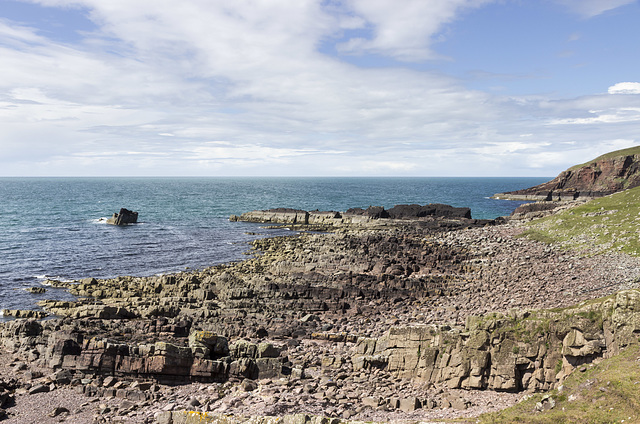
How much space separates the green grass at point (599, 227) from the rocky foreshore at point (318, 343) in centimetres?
425

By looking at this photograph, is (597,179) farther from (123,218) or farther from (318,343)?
(318,343)

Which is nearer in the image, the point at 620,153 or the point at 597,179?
the point at 597,179

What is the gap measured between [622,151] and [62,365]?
173 metres

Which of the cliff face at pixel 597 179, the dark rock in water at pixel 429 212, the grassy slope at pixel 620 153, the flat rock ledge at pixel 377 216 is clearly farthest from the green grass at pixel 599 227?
the grassy slope at pixel 620 153

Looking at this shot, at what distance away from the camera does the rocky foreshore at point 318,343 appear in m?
19.4

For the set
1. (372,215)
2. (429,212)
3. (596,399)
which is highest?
(429,212)

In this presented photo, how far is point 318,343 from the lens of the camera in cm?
2977

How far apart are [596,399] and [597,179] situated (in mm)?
157573

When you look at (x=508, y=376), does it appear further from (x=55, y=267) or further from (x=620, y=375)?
(x=55, y=267)

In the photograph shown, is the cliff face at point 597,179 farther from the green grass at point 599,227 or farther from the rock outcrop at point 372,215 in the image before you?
the green grass at point 599,227

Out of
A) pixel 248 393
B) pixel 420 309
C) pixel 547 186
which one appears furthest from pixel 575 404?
pixel 547 186

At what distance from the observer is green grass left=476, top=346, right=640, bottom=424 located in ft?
42.0

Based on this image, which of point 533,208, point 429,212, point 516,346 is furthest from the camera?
point 533,208

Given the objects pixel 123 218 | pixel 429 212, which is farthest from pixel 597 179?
pixel 123 218
